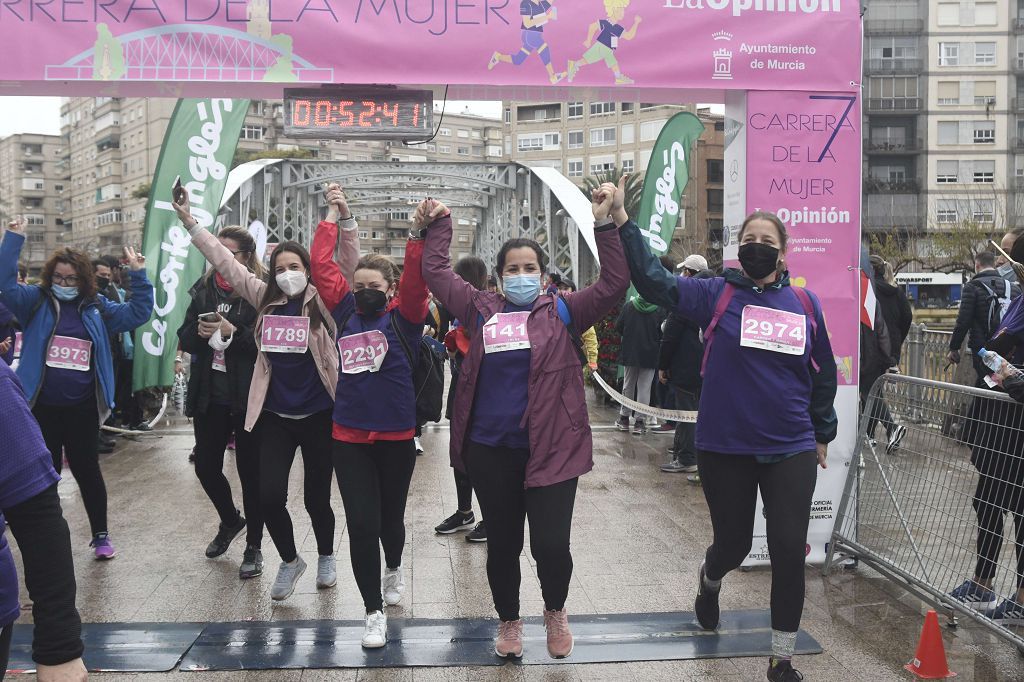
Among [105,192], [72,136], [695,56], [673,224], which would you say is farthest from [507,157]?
[695,56]

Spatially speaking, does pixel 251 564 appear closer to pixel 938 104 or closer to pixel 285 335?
pixel 285 335

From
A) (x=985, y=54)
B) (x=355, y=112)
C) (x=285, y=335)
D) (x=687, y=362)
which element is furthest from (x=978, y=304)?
(x=985, y=54)

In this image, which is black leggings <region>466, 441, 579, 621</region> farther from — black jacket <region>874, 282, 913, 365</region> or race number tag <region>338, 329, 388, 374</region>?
black jacket <region>874, 282, 913, 365</region>

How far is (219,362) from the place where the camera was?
5809 millimetres

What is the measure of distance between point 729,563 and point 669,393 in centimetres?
684

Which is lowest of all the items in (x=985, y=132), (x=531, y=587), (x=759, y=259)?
(x=531, y=587)

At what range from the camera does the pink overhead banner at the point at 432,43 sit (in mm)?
5555

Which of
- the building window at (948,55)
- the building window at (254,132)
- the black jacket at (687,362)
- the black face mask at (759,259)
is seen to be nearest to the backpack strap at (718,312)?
the black face mask at (759,259)

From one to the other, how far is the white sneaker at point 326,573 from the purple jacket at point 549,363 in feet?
5.15

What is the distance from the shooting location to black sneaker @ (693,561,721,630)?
4.77 meters

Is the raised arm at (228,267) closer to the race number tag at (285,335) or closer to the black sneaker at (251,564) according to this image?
the race number tag at (285,335)

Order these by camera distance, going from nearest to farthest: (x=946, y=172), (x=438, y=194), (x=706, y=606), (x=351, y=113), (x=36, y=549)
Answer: (x=36, y=549) < (x=706, y=606) < (x=351, y=113) < (x=438, y=194) < (x=946, y=172)

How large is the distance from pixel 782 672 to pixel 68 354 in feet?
14.8

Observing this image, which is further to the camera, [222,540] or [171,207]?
[171,207]
